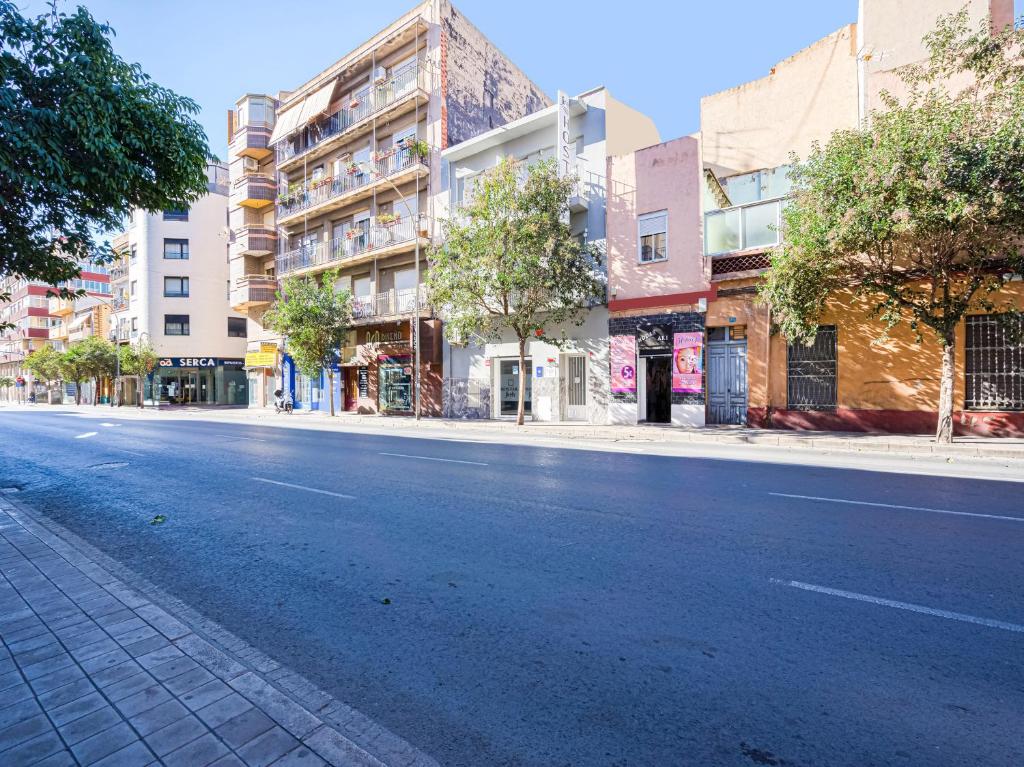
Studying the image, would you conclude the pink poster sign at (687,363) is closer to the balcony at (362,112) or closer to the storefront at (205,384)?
the balcony at (362,112)

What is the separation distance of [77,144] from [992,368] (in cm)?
1934

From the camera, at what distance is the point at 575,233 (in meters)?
21.8

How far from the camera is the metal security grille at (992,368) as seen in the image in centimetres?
1399

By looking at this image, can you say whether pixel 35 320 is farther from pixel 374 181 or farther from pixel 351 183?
pixel 374 181

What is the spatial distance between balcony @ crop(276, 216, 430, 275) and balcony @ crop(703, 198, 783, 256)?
39.7 ft

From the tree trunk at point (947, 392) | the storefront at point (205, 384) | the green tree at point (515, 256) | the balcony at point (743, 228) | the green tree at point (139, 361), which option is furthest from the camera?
the storefront at point (205, 384)

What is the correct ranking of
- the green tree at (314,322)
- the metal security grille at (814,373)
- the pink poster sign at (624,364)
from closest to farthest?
the metal security grille at (814,373)
the pink poster sign at (624,364)
the green tree at (314,322)

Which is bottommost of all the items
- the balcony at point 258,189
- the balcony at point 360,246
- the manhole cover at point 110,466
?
the manhole cover at point 110,466

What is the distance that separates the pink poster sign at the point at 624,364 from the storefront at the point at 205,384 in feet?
116

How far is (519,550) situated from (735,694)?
8.34 feet

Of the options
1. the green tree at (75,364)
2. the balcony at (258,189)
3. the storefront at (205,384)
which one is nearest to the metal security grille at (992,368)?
the balcony at (258,189)

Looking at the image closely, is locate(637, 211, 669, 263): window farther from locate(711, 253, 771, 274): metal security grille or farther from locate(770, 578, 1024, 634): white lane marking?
locate(770, 578, 1024, 634): white lane marking

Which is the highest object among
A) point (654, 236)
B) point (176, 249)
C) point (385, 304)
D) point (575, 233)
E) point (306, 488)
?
point (176, 249)

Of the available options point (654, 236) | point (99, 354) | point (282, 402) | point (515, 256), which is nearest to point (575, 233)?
point (654, 236)
